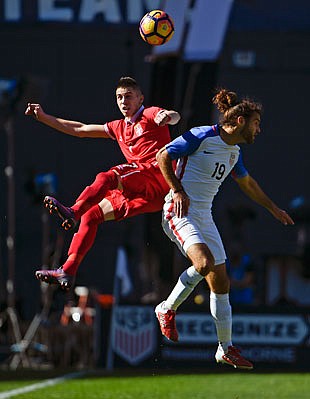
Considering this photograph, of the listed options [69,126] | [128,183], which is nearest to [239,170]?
[128,183]

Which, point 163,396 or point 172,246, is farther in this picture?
point 172,246

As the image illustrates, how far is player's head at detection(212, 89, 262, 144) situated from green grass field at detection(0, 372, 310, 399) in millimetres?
3777


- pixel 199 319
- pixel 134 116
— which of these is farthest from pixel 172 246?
pixel 134 116

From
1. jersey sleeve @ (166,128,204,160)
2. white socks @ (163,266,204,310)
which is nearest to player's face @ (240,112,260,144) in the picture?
jersey sleeve @ (166,128,204,160)

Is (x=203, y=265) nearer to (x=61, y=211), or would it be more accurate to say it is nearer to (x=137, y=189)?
(x=137, y=189)

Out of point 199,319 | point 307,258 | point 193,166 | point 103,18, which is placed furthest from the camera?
point 307,258

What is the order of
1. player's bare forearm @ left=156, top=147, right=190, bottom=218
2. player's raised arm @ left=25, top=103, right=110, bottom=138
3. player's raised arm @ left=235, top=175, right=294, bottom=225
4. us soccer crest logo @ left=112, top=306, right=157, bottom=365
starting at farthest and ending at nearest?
us soccer crest logo @ left=112, top=306, right=157, bottom=365 < player's raised arm @ left=25, top=103, right=110, bottom=138 < player's raised arm @ left=235, top=175, right=294, bottom=225 < player's bare forearm @ left=156, top=147, right=190, bottom=218

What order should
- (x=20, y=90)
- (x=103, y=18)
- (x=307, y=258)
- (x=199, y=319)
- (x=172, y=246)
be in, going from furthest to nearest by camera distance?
(x=307, y=258), (x=103, y=18), (x=20, y=90), (x=172, y=246), (x=199, y=319)

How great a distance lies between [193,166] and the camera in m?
9.62

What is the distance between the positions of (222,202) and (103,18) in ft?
15.3

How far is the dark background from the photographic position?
23.5 meters

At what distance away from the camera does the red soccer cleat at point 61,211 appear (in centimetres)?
945

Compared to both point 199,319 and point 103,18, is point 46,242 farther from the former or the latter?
point 199,319

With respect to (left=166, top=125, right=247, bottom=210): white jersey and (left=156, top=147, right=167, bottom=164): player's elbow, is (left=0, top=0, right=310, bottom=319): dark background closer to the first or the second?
(left=166, top=125, right=247, bottom=210): white jersey
